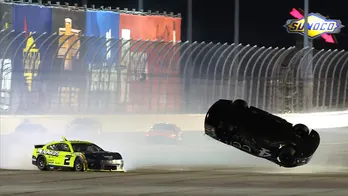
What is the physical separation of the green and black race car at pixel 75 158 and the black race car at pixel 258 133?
5.72m

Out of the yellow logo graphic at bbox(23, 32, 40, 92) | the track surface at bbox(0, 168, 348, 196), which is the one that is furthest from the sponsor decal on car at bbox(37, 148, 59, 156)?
the yellow logo graphic at bbox(23, 32, 40, 92)

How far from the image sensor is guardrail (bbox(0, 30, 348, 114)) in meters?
33.6

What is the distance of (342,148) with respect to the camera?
1618 inches

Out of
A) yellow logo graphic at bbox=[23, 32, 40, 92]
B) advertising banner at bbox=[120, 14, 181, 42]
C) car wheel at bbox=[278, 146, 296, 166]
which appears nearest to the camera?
car wheel at bbox=[278, 146, 296, 166]

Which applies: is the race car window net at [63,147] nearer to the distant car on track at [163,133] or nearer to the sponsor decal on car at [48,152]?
the sponsor decal on car at [48,152]

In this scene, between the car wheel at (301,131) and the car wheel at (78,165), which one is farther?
the car wheel at (78,165)

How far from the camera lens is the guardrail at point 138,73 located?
33625 millimetres

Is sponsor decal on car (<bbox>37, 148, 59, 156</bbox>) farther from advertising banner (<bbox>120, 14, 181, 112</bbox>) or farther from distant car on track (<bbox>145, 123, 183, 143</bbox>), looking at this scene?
distant car on track (<bbox>145, 123, 183, 143</bbox>)

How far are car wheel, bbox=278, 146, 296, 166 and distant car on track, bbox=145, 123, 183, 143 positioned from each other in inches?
669

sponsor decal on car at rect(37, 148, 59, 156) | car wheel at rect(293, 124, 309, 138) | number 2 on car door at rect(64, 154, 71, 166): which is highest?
car wheel at rect(293, 124, 309, 138)

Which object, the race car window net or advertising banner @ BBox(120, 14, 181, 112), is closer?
the race car window net

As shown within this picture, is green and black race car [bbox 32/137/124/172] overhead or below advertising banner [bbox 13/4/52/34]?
below

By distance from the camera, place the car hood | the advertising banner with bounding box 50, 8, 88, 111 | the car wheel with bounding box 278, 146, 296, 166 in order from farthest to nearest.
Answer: the advertising banner with bounding box 50, 8, 88, 111, the car hood, the car wheel with bounding box 278, 146, 296, 166

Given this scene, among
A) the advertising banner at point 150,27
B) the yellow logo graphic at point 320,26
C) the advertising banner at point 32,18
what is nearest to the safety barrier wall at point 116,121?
the advertising banner at point 32,18
